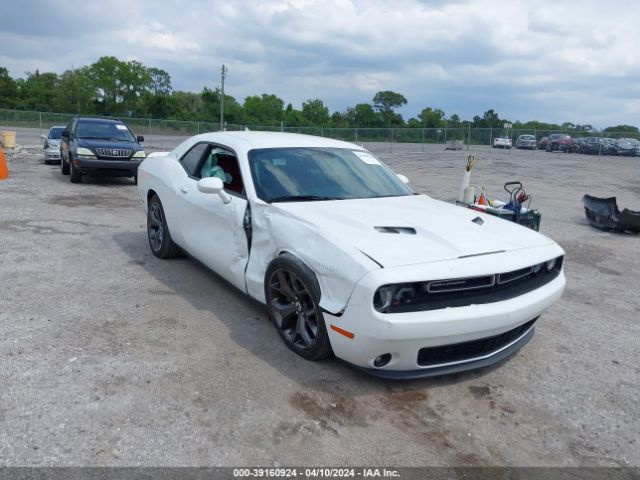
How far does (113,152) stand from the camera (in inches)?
489

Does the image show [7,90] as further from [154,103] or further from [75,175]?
[75,175]

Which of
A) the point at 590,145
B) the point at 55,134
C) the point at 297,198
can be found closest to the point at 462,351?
the point at 297,198

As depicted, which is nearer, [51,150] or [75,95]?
[51,150]

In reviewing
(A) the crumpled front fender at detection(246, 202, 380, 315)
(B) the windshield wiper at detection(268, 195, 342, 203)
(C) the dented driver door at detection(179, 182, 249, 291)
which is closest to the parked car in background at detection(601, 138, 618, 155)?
(C) the dented driver door at detection(179, 182, 249, 291)

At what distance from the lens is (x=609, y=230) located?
31.4 ft

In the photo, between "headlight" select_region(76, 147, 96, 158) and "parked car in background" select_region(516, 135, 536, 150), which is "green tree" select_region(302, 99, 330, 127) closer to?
"parked car in background" select_region(516, 135, 536, 150)

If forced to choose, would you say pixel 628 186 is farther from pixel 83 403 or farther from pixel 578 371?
pixel 83 403

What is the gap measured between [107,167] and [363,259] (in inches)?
418

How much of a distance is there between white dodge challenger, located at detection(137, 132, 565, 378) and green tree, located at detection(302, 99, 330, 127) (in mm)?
90843

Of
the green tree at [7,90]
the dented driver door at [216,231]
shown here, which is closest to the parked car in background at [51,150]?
the dented driver door at [216,231]

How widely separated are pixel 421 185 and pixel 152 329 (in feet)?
42.5

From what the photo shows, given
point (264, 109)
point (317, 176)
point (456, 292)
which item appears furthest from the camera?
point (264, 109)

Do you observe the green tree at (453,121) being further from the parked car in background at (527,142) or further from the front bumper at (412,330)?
the front bumper at (412,330)

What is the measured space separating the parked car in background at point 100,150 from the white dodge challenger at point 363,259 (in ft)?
26.4
